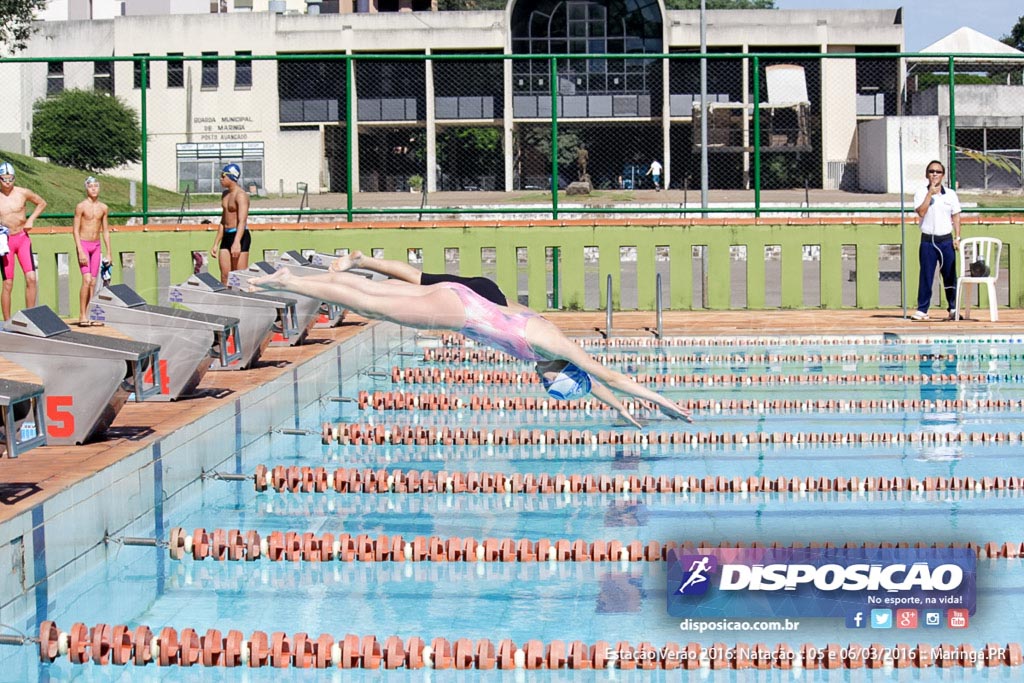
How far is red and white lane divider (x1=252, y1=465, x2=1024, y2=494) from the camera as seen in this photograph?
26.4 ft

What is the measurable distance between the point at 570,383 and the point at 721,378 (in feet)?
16.9

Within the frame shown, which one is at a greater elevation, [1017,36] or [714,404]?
[1017,36]

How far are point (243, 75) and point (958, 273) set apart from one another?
485 inches

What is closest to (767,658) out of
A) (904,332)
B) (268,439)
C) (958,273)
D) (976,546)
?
(976,546)

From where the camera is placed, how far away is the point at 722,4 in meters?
88.8

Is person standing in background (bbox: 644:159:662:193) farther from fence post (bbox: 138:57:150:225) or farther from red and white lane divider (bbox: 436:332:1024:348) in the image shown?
fence post (bbox: 138:57:150:225)

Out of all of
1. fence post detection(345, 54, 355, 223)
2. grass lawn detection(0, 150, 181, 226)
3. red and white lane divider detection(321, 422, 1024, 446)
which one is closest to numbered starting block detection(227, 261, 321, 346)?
red and white lane divider detection(321, 422, 1024, 446)

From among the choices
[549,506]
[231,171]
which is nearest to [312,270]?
[231,171]

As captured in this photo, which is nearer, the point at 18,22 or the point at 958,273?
the point at 958,273

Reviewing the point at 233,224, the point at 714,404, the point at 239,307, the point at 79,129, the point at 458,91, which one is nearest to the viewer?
the point at 714,404

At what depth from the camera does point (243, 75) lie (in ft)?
77.0

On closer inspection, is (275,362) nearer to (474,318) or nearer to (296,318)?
(296,318)

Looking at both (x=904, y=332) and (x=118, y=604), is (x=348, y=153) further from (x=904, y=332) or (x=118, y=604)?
(x=118, y=604)

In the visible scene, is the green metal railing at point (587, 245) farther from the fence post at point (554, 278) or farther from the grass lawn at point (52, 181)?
the grass lawn at point (52, 181)
